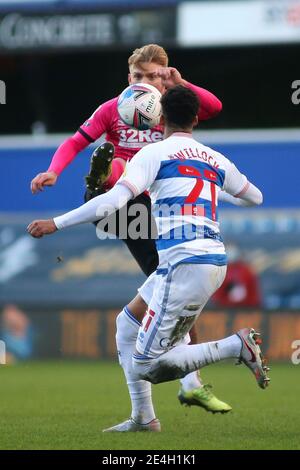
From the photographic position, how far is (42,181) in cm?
652

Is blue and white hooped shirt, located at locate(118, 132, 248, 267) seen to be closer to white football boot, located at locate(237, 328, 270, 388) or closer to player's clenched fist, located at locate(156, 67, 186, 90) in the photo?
white football boot, located at locate(237, 328, 270, 388)

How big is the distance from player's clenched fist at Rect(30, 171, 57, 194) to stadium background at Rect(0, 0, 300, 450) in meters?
6.72

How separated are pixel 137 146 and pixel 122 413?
1885 mm

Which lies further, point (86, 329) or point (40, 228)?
point (86, 329)

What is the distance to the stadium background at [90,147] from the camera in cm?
1352

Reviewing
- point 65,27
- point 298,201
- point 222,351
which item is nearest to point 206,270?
point 222,351

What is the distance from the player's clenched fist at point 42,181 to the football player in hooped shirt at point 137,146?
78 millimetres

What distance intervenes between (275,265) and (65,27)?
5.50m

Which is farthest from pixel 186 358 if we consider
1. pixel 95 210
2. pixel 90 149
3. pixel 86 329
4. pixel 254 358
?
pixel 90 149

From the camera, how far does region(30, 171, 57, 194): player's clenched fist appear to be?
648 centimetres

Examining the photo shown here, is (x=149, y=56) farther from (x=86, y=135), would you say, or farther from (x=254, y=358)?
(x=254, y=358)

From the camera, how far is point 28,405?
8180 mm

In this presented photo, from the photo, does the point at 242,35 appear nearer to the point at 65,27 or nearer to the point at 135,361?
the point at 65,27

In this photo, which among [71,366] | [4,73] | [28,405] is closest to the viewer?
[28,405]
